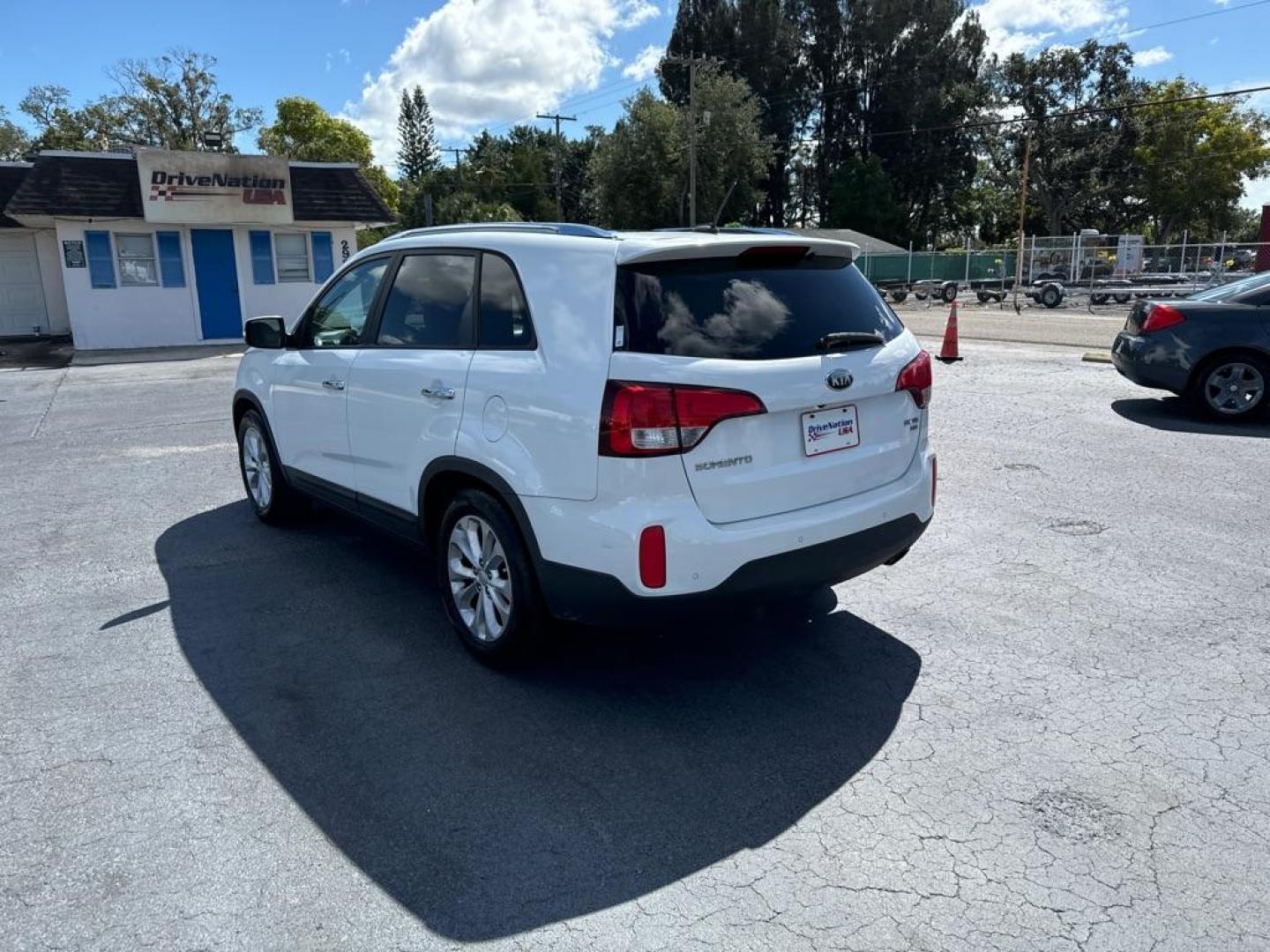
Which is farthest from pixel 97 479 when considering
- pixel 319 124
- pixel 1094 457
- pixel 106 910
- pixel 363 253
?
pixel 319 124

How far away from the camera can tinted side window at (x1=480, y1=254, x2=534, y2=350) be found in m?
3.71

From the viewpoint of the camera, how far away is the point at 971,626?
14.4ft

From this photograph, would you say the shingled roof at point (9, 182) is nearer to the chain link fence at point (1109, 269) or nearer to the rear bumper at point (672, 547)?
the rear bumper at point (672, 547)

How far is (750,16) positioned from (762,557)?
221 ft

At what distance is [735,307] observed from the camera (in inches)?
138

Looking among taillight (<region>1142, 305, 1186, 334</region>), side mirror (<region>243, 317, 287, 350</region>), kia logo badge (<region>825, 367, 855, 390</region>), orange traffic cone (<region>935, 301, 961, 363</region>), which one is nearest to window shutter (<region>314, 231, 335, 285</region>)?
orange traffic cone (<region>935, 301, 961, 363</region>)

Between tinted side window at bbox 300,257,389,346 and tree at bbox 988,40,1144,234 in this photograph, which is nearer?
tinted side window at bbox 300,257,389,346

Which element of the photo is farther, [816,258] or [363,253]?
[363,253]

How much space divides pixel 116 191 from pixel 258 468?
657 inches

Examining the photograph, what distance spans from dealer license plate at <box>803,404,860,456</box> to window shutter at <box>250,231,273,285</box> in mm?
20816

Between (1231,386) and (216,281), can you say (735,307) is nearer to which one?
(1231,386)

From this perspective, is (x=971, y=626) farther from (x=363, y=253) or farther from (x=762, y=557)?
(x=363, y=253)

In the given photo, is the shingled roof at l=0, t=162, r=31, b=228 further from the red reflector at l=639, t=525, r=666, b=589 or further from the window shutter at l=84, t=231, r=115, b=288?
the red reflector at l=639, t=525, r=666, b=589

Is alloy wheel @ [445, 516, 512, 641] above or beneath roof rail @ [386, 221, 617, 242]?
beneath
